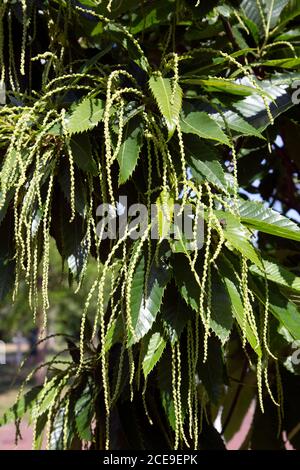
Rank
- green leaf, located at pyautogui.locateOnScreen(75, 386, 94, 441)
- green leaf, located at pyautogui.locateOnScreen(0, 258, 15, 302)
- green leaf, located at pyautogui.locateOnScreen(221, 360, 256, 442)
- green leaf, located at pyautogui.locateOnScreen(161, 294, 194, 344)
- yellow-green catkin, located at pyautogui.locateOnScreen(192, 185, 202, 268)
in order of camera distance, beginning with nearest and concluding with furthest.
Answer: yellow-green catkin, located at pyautogui.locateOnScreen(192, 185, 202, 268), green leaf, located at pyautogui.locateOnScreen(161, 294, 194, 344), green leaf, located at pyautogui.locateOnScreen(0, 258, 15, 302), green leaf, located at pyautogui.locateOnScreen(75, 386, 94, 441), green leaf, located at pyautogui.locateOnScreen(221, 360, 256, 442)

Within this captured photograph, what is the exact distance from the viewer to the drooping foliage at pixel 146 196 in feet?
3.23

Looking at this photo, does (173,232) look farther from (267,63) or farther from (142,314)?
(267,63)

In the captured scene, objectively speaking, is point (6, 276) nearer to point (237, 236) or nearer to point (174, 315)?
point (174, 315)

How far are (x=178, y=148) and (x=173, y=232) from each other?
147 mm

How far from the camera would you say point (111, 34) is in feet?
3.78

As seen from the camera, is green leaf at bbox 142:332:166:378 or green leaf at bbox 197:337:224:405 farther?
green leaf at bbox 197:337:224:405

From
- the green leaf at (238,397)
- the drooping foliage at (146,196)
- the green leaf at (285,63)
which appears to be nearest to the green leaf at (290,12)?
the drooping foliage at (146,196)

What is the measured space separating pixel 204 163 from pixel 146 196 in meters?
0.12

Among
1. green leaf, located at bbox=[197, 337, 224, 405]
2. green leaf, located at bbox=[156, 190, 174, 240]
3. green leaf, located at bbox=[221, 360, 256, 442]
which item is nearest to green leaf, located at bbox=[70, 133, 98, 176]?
green leaf, located at bbox=[156, 190, 174, 240]

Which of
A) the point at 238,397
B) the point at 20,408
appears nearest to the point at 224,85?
the point at 20,408

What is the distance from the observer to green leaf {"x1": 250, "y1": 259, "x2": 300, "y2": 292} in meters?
1.07

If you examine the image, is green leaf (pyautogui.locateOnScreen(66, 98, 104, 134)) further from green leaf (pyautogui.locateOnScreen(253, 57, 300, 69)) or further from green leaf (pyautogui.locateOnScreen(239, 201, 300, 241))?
green leaf (pyautogui.locateOnScreen(253, 57, 300, 69))

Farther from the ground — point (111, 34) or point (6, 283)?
point (111, 34)
